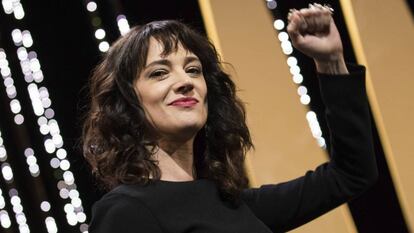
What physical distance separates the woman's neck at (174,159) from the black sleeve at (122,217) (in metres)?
0.10

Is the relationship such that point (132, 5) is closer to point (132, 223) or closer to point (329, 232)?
point (329, 232)

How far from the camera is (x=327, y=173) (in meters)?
1.02

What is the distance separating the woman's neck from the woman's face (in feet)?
0.06

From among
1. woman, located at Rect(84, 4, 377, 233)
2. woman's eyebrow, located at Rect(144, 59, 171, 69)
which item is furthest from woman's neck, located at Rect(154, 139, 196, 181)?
woman's eyebrow, located at Rect(144, 59, 171, 69)

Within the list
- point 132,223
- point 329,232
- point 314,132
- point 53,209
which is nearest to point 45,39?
point 53,209

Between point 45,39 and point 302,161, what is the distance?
0.64 metres

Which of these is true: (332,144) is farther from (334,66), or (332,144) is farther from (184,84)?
(184,84)

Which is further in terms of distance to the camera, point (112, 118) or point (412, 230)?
point (412, 230)

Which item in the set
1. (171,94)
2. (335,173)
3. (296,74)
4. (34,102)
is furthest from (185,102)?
(34,102)

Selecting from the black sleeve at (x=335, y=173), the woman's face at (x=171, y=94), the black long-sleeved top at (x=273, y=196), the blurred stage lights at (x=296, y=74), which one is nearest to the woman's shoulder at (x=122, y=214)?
the black long-sleeved top at (x=273, y=196)

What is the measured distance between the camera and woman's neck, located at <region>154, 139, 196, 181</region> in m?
0.95

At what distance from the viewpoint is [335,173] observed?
1.02 metres

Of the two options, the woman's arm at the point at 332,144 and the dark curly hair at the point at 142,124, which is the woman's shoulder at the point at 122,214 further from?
the woman's arm at the point at 332,144

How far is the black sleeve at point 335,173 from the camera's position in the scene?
975mm
